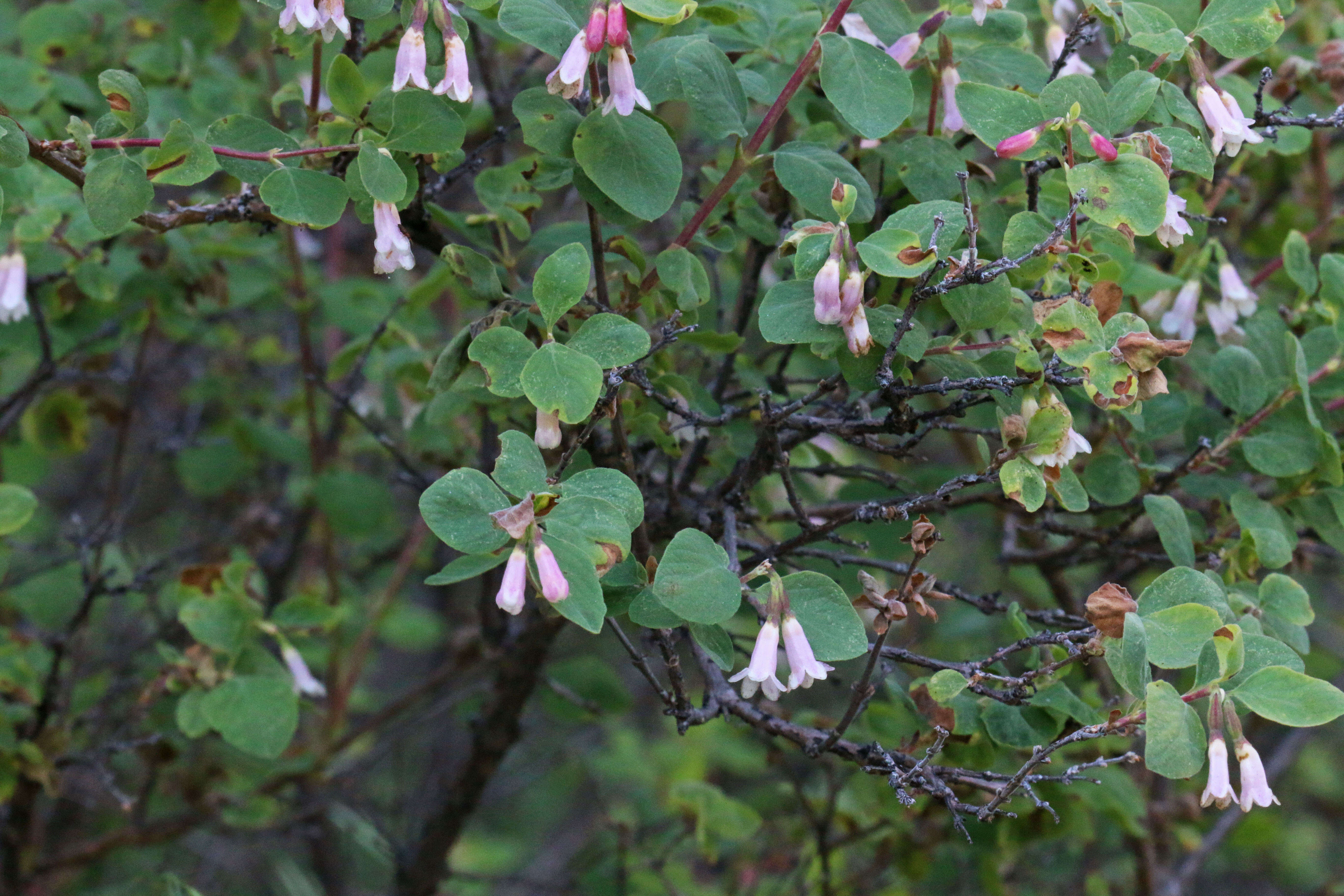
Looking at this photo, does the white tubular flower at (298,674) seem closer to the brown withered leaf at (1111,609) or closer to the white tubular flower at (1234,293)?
the brown withered leaf at (1111,609)

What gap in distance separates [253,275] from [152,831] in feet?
4.06

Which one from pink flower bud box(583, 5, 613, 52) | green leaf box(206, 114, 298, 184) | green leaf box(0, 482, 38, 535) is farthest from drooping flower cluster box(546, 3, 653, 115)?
green leaf box(0, 482, 38, 535)

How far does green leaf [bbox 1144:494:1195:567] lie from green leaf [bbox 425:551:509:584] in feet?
2.60

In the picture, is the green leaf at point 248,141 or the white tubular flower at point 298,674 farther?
the white tubular flower at point 298,674

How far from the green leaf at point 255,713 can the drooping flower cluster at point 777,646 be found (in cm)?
85

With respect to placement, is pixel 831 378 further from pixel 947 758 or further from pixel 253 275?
pixel 253 275

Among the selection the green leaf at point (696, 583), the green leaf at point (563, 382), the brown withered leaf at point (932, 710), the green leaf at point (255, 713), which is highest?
the green leaf at point (563, 382)

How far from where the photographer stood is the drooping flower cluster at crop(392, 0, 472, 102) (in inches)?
45.4

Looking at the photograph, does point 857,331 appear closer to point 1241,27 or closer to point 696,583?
point 696,583

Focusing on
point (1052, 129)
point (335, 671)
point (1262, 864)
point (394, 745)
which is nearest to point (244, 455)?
point (335, 671)

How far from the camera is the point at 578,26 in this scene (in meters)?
1.18

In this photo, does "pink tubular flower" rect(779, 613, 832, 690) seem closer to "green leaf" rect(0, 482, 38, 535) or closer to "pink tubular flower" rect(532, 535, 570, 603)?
"pink tubular flower" rect(532, 535, 570, 603)

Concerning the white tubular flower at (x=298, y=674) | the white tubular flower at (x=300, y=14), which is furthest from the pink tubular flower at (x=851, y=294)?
the white tubular flower at (x=298, y=674)

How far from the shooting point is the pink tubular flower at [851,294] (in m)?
1.10
